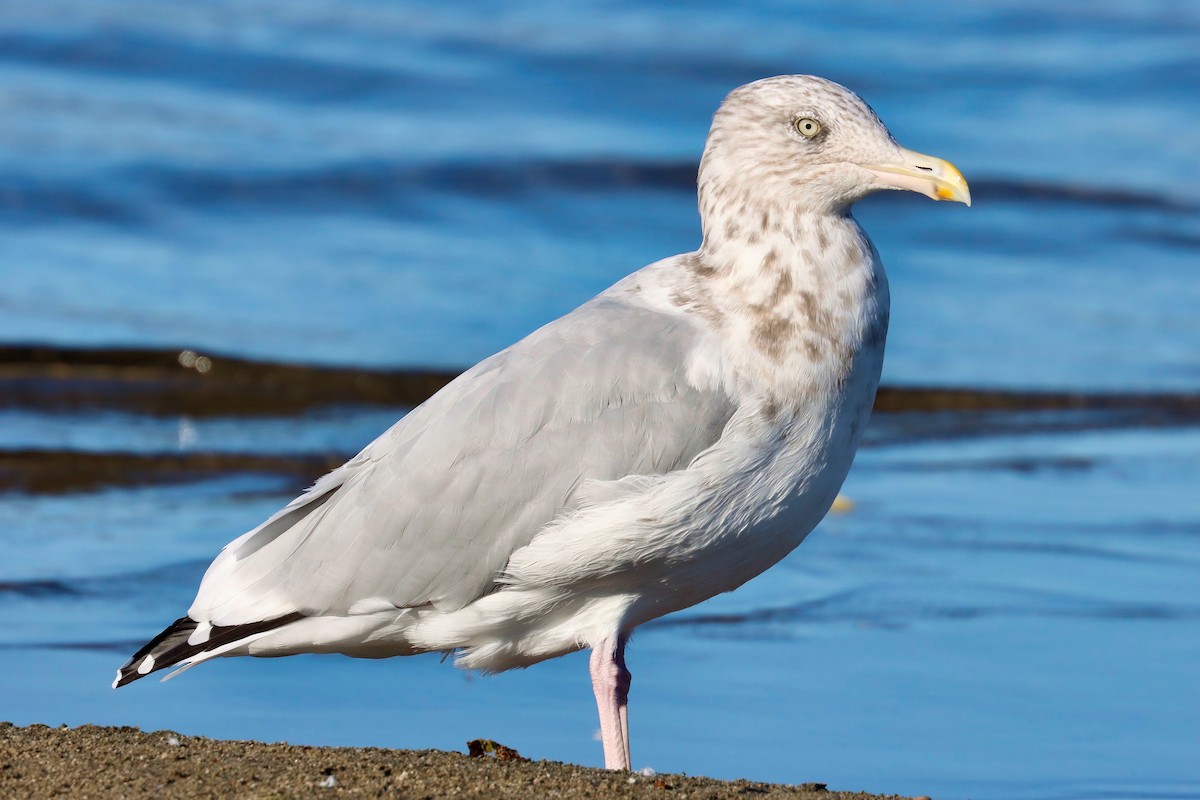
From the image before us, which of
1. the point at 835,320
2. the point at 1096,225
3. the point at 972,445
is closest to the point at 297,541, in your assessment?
the point at 835,320

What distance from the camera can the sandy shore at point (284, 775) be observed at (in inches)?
152

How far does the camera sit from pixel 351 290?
1240cm

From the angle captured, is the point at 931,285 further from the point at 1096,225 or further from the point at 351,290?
the point at 351,290

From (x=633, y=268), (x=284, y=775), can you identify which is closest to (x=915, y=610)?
(x=284, y=775)

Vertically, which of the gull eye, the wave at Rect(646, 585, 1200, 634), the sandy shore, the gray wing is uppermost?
the gull eye

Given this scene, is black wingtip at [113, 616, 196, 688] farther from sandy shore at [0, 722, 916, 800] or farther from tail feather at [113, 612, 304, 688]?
sandy shore at [0, 722, 916, 800]

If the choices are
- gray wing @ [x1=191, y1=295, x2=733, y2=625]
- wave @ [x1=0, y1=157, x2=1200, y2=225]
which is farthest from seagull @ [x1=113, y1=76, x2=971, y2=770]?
wave @ [x1=0, y1=157, x2=1200, y2=225]

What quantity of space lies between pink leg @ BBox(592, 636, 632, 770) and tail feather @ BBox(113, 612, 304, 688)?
829mm

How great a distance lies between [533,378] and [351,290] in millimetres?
8035

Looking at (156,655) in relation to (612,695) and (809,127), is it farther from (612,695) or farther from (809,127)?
(809,127)

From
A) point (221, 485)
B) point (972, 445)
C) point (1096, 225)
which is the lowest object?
point (221, 485)

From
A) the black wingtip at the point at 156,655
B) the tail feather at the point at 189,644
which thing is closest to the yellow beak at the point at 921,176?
the tail feather at the point at 189,644

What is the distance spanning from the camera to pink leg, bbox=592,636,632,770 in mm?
4555

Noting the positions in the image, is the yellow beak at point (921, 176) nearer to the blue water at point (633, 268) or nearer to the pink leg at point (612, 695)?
the pink leg at point (612, 695)
